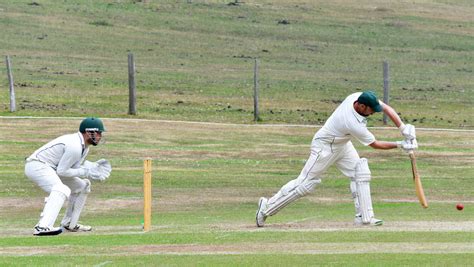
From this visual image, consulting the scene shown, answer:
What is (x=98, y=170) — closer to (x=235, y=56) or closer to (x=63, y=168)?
(x=63, y=168)

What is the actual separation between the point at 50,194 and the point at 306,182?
344cm

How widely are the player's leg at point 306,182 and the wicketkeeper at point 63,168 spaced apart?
2.22 metres

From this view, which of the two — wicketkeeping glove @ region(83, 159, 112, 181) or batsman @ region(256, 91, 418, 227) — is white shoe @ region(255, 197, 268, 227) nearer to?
batsman @ region(256, 91, 418, 227)

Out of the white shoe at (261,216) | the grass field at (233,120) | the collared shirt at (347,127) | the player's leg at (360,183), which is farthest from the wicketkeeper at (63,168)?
the player's leg at (360,183)

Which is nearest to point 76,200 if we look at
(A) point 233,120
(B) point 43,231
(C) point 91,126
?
(B) point 43,231

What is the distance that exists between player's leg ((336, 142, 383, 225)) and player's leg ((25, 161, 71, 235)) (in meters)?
3.80

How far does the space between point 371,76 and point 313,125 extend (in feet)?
54.4

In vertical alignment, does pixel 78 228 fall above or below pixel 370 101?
below

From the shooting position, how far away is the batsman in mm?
17703

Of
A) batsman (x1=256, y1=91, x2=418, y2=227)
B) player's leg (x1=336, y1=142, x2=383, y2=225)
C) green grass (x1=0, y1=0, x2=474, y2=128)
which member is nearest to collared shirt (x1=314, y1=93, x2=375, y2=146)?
batsman (x1=256, y1=91, x2=418, y2=227)

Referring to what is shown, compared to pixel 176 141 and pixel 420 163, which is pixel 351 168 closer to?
pixel 420 163

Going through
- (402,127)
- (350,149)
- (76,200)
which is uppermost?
(402,127)

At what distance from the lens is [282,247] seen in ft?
51.7

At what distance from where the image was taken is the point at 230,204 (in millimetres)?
23344
